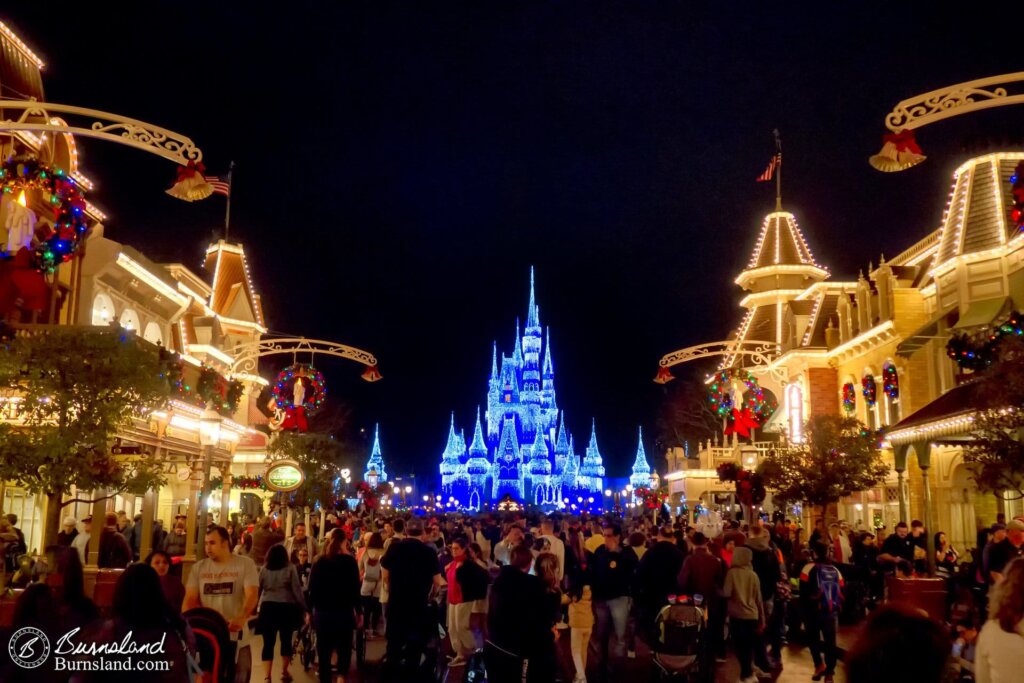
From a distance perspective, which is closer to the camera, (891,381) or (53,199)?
(53,199)

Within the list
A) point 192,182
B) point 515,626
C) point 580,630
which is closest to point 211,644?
point 515,626

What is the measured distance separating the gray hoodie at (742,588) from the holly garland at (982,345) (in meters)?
5.30

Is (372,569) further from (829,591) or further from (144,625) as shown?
(144,625)

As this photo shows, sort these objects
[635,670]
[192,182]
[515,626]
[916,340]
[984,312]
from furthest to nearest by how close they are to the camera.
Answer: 1. [916,340]
2. [984,312]
3. [635,670]
4. [192,182]
5. [515,626]

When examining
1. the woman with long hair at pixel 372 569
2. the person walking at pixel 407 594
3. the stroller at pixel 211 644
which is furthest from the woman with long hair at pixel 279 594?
the stroller at pixel 211 644

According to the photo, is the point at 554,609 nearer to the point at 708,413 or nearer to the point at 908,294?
the point at 908,294

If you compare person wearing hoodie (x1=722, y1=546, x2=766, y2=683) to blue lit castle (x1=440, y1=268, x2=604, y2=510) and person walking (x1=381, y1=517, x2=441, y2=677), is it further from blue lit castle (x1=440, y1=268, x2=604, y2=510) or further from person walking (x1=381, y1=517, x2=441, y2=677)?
blue lit castle (x1=440, y1=268, x2=604, y2=510)

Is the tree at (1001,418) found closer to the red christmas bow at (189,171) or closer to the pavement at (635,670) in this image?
the pavement at (635,670)

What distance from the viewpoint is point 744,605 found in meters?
11.8

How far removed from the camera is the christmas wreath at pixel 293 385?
2611 centimetres

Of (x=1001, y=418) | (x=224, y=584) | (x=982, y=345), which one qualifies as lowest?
(x=224, y=584)

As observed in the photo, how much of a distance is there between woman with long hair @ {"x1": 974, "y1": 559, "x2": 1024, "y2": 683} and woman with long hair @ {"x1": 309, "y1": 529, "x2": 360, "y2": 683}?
23.6 feet

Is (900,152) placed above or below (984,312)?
below

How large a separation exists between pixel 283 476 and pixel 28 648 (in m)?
16.8
